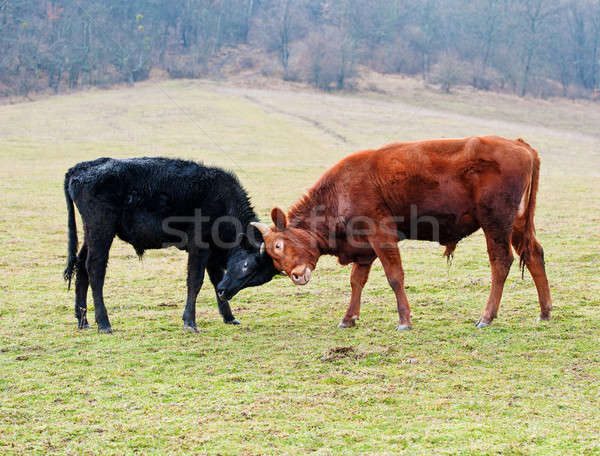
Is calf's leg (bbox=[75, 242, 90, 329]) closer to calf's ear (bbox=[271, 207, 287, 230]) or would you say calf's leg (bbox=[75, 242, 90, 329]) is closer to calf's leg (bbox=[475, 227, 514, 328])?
calf's ear (bbox=[271, 207, 287, 230])

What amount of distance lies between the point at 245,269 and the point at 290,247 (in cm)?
60

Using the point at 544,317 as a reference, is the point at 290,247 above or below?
above

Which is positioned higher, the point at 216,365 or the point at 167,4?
the point at 167,4

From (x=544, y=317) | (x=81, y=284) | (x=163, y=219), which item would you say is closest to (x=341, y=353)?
(x=544, y=317)

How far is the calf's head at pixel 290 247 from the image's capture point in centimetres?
774

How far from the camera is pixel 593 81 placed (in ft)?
261

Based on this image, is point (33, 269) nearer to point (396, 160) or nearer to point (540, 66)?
point (396, 160)

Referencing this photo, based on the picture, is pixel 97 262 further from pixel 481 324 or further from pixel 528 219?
pixel 528 219

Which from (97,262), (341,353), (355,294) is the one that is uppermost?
(97,262)

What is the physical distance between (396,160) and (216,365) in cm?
321

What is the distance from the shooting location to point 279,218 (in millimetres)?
7875

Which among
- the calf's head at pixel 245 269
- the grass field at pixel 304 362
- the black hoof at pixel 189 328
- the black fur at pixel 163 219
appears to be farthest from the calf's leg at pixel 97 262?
the calf's head at pixel 245 269

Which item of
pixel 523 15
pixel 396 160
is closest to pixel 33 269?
pixel 396 160

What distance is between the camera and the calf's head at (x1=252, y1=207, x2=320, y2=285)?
774 cm
